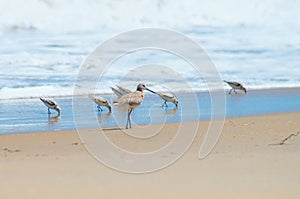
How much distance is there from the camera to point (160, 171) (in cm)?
643

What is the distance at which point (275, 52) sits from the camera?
20.1m

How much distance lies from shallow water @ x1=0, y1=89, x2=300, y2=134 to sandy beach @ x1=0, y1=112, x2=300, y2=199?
116 centimetres

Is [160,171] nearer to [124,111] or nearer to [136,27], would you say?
[124,111]

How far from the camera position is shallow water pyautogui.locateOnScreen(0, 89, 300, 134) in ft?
31.1

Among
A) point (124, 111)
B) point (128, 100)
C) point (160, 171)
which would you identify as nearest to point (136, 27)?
point (124, 111)

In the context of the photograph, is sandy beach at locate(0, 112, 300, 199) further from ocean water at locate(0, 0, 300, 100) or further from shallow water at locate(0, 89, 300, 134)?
ocean water at locate(0, 0, 300, 100)

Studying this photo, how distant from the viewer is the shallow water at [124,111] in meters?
9.46

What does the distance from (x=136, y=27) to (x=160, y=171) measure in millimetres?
17132

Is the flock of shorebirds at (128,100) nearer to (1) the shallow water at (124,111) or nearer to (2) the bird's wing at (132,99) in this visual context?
(2) the bird's wing at (132,99)

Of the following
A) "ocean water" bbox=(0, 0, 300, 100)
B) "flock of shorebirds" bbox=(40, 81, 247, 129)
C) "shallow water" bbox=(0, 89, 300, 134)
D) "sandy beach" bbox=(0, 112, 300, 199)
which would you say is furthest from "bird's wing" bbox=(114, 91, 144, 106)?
"ocean water" bbox=(0, 0, 300, 100)

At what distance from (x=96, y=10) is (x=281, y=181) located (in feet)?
60.7

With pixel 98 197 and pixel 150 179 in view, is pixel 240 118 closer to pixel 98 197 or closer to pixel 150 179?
pixel 150 179

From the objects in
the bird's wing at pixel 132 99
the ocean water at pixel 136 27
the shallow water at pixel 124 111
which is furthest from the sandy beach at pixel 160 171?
the ocean water at pixel 136 27

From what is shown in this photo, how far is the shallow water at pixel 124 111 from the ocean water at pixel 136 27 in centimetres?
107
